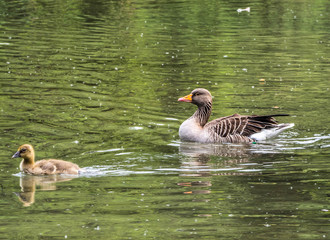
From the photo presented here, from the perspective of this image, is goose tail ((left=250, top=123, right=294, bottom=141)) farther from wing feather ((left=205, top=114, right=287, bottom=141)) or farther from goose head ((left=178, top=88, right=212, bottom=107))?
goose head ((left=178, top=88, right=212, bottom=107))

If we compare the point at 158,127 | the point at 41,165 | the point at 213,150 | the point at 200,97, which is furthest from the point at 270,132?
the point at 41,165

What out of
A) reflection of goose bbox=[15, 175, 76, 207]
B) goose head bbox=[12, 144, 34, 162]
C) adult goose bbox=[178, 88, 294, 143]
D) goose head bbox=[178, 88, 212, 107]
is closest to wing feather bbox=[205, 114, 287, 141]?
adult goose bbox=[178, 88, 294, 143]

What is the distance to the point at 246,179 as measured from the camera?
449 inches

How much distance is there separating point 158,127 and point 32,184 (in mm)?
4324

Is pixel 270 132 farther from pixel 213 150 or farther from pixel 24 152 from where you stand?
pixel 24 152

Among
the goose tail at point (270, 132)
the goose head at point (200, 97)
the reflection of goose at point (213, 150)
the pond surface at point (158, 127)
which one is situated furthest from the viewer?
the goose head at point (200, 97)

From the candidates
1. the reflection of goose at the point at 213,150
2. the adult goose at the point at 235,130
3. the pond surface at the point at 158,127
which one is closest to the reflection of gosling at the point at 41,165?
the pond surface at the point at 158,127

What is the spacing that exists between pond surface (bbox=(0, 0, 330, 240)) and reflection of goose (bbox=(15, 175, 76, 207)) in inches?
1.2

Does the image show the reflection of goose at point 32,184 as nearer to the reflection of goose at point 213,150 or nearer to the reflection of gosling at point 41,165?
the reflection of gosling at point 41,165

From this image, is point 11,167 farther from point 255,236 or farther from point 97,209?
point 255,236

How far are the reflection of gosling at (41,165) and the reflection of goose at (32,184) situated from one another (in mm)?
97

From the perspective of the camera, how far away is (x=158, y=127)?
15.2 meters

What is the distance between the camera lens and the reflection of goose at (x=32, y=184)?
1051cm

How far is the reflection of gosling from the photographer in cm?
1168
